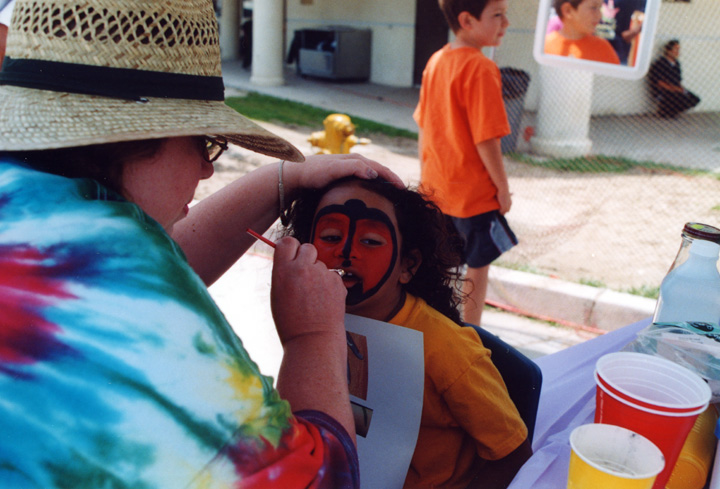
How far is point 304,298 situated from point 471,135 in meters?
2.23

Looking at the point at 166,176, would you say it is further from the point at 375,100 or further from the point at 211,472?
the point at 375,100

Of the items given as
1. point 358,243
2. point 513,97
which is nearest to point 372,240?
point 358,243

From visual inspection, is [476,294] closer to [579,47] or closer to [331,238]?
[579,47]

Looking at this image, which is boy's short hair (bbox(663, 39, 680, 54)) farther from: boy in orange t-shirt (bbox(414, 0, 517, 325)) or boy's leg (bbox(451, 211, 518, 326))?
boy's leg (bbox(451, 211, 518, 326))

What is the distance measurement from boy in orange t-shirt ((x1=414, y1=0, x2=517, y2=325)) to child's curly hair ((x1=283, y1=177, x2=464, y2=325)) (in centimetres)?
114

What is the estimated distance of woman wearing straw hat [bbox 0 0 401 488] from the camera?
0.80 meters

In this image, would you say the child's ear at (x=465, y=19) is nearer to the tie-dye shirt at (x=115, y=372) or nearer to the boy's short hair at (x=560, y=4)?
the boy's short hair at (x=560, y=4)

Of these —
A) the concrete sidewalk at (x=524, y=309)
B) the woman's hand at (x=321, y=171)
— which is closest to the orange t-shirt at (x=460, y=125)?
the concrete sidewalk at (x=524, y=309)

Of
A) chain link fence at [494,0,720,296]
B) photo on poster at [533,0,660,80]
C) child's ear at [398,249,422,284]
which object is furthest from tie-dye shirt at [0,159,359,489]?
chain link fence at [494,0,720,296]

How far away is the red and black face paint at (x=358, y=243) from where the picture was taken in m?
1.62

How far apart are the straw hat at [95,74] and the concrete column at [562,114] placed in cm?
659

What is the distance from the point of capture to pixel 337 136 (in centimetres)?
387

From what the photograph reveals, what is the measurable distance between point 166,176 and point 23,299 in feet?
1.03

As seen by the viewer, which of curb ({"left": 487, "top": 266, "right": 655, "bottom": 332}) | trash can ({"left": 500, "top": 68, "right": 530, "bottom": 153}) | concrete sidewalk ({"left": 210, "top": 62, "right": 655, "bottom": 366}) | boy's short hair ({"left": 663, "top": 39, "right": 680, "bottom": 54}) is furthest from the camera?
boy's short hair ({"left": 663, "top": 39, "right": 680, "bottom": 54})
